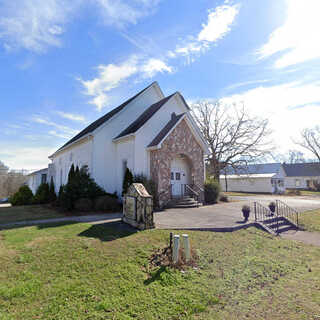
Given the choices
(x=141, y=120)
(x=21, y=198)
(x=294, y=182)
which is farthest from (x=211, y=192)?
(x=294, y=182)

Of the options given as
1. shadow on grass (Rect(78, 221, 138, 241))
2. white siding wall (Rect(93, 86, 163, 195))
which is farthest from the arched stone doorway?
shadow on grass (Rect(78, 221, 138, 241))

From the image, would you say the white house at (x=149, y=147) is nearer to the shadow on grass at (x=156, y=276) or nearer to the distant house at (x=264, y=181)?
the shadow on grass at (x=156, y=276)

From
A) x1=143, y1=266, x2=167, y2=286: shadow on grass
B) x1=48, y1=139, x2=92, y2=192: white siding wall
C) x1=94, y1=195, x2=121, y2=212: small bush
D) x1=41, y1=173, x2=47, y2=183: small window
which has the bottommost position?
x1=143, y1=266, x2=167, y2=286: shadow on grass

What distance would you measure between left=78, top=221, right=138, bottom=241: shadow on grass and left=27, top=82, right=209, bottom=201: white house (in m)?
5.59

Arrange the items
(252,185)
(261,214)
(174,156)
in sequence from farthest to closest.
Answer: (252,185)
(174,156)
(261,214)

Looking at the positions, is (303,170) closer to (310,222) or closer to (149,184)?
(310,222)

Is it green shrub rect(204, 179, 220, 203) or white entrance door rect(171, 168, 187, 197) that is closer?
white entrance door rect(171, 168, 187, 197)

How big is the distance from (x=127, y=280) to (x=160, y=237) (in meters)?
2.51

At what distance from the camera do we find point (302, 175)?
51719 millimetres

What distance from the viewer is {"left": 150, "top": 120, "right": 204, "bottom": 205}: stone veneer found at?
13.9 meters

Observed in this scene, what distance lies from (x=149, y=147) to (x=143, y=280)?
10.3 m

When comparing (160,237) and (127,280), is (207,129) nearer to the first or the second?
(160,237)

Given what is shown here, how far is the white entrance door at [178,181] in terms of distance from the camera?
51.0 feet

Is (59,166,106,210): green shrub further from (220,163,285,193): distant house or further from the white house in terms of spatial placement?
(220,163,285,193): distant house
